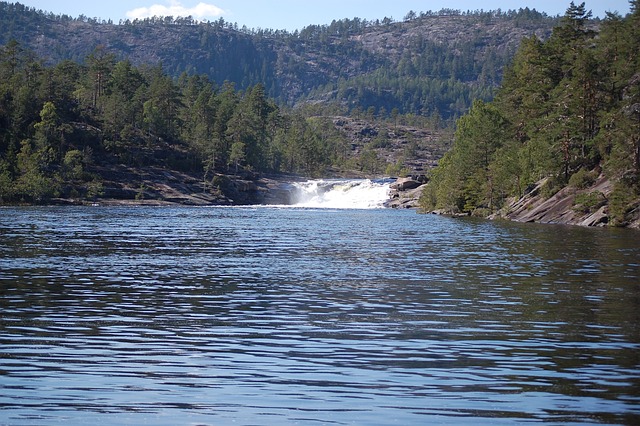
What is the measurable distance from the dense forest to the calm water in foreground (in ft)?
134

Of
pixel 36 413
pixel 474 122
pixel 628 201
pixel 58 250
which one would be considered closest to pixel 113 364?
pixel 36 413

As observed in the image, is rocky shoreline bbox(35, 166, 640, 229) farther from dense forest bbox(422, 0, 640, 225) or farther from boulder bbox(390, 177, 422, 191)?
dense forest bbox(422, 0, 640, 225)

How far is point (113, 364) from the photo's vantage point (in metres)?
18.9

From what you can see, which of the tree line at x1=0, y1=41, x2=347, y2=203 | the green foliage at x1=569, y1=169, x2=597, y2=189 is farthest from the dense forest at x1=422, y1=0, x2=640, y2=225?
the tree line at x1=0, y1=41, x2=347, y2=203

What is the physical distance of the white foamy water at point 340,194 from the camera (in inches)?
7003

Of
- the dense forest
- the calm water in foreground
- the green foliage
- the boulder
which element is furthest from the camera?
the boulder

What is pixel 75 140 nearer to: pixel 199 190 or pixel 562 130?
pixel 199 190

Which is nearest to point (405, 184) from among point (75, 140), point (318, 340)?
point (75, 140)

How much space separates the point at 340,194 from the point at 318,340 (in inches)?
6457

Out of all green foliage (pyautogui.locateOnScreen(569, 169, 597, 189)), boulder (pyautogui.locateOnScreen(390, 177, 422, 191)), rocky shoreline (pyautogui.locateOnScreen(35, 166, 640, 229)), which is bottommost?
rocky shoreline (pyautogui.locateOnScreen(35, 166, 640, 229))

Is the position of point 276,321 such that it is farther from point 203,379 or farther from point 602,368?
point 602,368

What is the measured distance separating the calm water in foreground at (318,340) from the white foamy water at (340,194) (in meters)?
129

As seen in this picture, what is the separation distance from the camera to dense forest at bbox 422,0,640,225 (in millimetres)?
85875

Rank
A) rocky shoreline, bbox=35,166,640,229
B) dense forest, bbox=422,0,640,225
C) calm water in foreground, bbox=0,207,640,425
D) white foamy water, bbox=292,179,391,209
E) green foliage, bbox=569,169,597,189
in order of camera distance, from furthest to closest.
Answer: white foamy water, bbox=292,179,391,209 → rocky shoreline, bbox=35,166,640,229 → green foliage, bbox=569,169,597,189 → dense forest, bbox=422,0,640,225 → calm water in foreground, bbox=0,207,640,425
